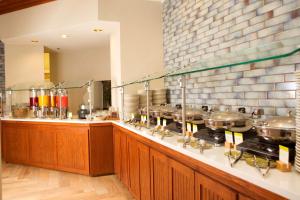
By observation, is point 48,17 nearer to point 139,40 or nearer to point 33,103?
point 33,103

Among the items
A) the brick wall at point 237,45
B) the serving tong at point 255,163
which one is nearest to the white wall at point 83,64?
the brick wall at point 237,45

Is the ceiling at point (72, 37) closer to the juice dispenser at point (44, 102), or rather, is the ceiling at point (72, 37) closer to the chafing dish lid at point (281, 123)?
the juice dispenser at point (44, 102)

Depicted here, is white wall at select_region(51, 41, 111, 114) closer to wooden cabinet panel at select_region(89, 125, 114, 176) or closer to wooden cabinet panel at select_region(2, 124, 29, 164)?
wooden cabinet panel at select_region(2, 124, 29, 164)

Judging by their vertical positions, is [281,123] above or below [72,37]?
below

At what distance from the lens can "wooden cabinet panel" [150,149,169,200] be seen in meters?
1.84

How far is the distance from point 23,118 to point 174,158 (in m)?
3.64

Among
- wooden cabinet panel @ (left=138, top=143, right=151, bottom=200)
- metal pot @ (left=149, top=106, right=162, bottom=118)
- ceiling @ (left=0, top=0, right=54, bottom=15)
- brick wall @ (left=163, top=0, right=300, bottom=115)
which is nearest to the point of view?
brick wall @ (left=163, top=0, right=300, bottom=115)

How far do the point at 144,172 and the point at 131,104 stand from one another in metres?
1.58

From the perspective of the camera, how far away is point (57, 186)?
3396 mm

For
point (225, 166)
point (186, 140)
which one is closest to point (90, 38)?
point (186, 140)

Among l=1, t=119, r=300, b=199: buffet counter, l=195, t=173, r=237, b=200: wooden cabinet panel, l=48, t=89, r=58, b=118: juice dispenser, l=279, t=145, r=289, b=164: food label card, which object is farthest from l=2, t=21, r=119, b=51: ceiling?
l=279, t=145, r=289, b=164: food label card

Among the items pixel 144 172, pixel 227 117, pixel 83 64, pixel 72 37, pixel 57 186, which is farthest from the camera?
pixel 83 64

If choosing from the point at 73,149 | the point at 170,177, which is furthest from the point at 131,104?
the point at 170,177

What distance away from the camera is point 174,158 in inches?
66.4
